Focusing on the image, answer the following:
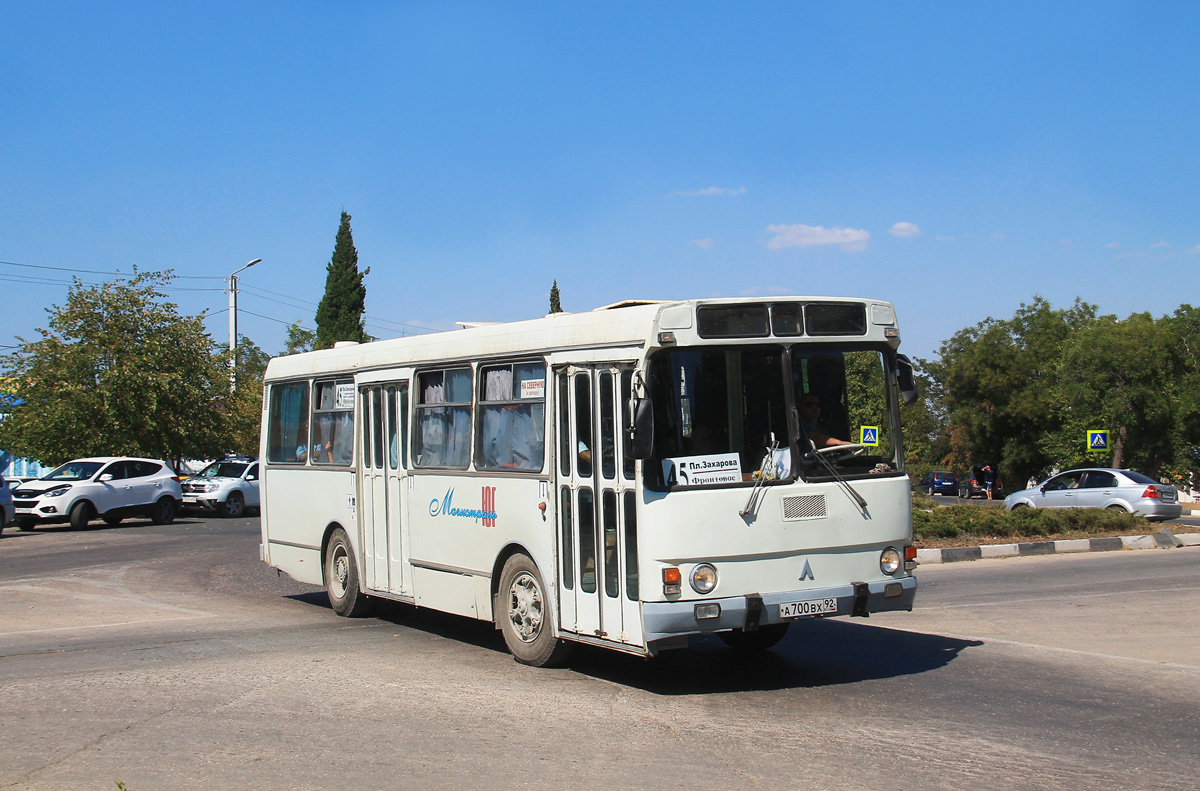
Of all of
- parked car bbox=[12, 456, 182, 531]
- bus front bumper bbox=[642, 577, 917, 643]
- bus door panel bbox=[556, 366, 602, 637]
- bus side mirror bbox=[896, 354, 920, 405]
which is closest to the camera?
bus front bumper bbox=[642, 577, 917, 643]

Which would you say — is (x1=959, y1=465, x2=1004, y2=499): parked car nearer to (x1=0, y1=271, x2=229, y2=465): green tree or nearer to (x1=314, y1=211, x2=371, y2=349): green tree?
(x1=314, y1=211, x2=371, y2=349): green tree

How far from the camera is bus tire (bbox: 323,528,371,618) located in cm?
1171

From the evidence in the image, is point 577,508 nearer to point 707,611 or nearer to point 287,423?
point 707,611

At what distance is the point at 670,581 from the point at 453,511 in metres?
3.07

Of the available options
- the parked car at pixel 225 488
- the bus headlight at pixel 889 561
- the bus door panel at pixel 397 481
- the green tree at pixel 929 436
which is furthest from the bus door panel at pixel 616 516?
the green tree at pixel 929 436

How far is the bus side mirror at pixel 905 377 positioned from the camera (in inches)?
330

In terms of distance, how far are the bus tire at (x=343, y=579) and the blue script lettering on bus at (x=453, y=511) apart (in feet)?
6.63

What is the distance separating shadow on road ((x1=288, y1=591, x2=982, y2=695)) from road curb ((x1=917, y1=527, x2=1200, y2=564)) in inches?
313

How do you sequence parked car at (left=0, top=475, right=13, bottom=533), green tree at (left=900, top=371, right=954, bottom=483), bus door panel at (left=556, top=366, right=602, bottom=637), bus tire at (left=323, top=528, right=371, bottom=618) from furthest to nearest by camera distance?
green tree at (left=900, top=371, right=954, bottom=483)
parked car at (left=0, top=475, right=13, bottom=533)
bus tire at (left=323, top=528, right=371, bottom=618)
bus door panel at (left=556, top=366, right=602, bottom=637)

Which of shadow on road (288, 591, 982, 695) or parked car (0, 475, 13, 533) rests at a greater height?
parked car (0, 475, 13, 533)

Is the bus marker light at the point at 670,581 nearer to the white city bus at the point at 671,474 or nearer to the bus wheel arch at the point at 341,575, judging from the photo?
the white city bus at the point at 671,474

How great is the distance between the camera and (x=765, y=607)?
7504 millimetres

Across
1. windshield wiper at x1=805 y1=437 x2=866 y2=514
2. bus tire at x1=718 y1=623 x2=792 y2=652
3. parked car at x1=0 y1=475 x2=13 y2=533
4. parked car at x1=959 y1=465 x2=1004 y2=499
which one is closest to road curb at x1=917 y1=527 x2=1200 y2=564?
bus tire at x1=718 y1=623 x2=792 y2=652

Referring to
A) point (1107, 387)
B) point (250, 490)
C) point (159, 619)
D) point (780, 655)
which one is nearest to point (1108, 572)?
point (780, 655)
